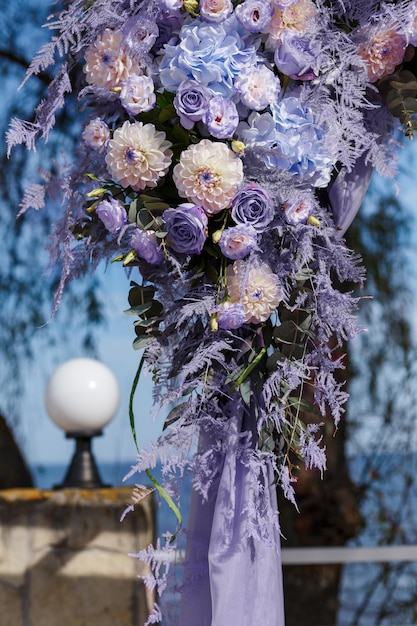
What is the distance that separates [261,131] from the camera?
112 cm

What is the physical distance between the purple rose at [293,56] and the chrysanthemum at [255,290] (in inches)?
10.3

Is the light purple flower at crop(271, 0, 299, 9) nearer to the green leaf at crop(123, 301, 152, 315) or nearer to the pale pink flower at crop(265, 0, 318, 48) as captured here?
the pale pink flower at crop(265, 0, 318, 48)

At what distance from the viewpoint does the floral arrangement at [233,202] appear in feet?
3.62

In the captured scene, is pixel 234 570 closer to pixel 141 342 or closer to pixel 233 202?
pixel 141 342

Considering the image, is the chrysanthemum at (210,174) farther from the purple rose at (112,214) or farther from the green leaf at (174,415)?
the green leaf at (174,415)

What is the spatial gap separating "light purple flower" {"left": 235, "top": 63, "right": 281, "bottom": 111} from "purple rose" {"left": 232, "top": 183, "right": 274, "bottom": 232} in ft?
0.35

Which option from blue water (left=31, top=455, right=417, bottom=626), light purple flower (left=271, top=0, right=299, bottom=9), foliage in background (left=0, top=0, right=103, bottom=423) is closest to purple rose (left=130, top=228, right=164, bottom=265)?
light purple flower (left=271, top=0, right=299, bottom=9)

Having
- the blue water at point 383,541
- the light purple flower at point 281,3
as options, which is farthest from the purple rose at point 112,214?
the blue water at point 383,541

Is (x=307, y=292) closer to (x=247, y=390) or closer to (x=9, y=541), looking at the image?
(x=247, y=390)

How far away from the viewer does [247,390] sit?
115 centimetres

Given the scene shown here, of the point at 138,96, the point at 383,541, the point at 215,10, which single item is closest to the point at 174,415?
the point at 138,96

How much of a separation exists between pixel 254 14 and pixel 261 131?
0.15 meters

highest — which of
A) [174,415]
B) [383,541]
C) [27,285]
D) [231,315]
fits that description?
[27,285]

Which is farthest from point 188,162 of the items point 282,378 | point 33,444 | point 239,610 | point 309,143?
point 33,444
